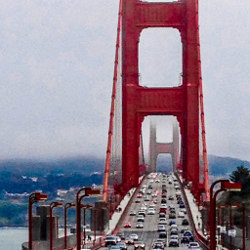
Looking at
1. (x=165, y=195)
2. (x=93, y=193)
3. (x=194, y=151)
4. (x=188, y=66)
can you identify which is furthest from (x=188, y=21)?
(x=93, y=193)

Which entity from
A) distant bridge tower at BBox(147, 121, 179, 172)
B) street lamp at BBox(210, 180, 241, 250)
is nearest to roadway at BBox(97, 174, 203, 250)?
street lamp at BBox(210, 180, 241, 250)

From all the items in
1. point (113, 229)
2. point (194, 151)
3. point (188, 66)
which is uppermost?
point (188, 66)

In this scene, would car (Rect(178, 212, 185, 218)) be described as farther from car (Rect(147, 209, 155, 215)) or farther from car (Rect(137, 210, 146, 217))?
car (Rect(147, 209, 155, 215))

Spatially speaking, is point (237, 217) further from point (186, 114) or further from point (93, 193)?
point (93, 193)

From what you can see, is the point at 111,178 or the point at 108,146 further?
the point at 108,146

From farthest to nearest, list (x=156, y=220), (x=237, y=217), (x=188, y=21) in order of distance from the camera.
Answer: (x=188, y=21) < (x=156, y=220) < (x=237, y=217)

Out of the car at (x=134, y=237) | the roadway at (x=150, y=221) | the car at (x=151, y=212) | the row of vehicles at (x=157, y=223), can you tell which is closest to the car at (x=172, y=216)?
the row of vehicles at (x=157, y=223)

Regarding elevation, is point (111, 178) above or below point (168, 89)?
below

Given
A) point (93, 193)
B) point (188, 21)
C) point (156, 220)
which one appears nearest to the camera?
point (93, 193)

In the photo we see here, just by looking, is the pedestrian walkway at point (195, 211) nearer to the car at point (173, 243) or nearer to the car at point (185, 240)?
the car at point (185, 240)
